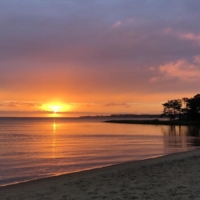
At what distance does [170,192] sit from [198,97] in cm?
11777

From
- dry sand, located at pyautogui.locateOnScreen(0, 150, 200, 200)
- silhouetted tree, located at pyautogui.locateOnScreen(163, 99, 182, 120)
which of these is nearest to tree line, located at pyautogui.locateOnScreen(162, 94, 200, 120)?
silhouetted tree, located at pyautogui.locateOnScreen(163, 99, 182, 120)

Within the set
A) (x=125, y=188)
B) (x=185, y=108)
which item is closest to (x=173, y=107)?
(x=185, y=108)

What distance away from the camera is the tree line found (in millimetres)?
118525

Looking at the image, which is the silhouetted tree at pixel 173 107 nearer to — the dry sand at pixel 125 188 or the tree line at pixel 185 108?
the tree line at pixel 185 108

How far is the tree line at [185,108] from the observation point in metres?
119

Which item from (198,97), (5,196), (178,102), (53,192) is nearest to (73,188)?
(53,192)

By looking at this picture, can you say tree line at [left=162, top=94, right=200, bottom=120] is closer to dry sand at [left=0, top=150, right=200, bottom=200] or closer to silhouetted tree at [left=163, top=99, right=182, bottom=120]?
silhouetted tree at [left=163, top=99, right=182, bottom=120]

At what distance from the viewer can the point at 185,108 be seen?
425 feet

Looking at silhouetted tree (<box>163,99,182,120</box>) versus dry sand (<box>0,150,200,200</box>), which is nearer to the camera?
dry sand (<box>0,150,200,200</box>)

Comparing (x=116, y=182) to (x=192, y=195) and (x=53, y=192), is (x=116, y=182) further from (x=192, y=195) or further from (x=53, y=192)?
(x=192, y=195)

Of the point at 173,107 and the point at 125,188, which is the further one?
the point at 173,107

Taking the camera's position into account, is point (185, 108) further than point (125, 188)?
Yes

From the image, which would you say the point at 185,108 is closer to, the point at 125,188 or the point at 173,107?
the point at 173,107

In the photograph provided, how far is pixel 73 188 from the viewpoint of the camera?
35.3 feet
